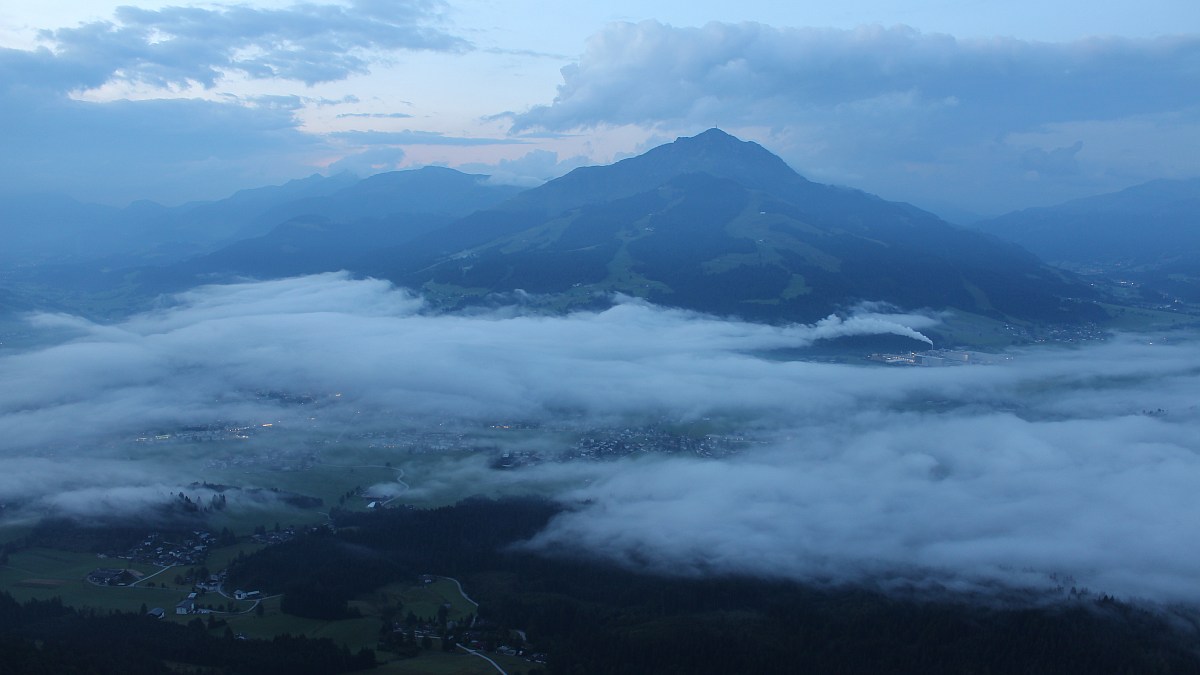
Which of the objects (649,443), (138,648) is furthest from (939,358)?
(138,648)

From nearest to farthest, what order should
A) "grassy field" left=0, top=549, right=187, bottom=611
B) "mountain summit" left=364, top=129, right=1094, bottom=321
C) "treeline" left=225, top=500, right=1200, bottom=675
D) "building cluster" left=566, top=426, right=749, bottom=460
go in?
"treeline" left=225, top=500, right=1200, bottom=675
"grassy field" left=0, top=549, right=187, bottom=611
"building cluster" left=566, top=426, right=749, bottom=460
"mountain summit" left=364, top=129, right=1094, bottom=321

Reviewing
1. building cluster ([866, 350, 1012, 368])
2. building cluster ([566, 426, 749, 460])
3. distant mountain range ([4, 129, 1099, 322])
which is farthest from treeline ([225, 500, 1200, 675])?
distant mountain range ([4, 129, 1099, 322])

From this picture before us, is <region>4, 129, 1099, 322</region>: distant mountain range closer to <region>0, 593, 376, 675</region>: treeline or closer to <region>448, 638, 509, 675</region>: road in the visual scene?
<region>448, 638, 509, 675</region>: road

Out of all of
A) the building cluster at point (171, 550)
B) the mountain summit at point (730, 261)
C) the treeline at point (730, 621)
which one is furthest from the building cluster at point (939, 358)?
the building cluster at point (171, 550)

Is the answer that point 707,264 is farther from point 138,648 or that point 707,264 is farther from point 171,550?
point 138,648

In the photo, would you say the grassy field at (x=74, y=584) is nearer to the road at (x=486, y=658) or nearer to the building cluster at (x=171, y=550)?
the building cluster at (x=171, y=550)

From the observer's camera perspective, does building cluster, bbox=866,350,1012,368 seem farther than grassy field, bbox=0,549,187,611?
Yes

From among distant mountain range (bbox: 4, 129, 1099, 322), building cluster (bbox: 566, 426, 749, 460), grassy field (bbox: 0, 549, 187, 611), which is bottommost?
grassy field (bbox: 0, 549, 187, 611)
